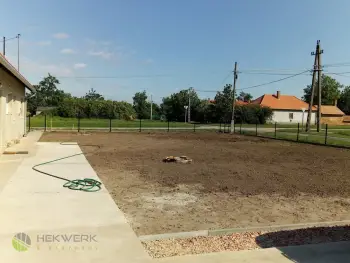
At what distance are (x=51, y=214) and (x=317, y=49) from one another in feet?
108

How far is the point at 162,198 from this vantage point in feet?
25.5

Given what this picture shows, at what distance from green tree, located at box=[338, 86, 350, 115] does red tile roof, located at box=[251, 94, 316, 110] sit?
30.7 metres

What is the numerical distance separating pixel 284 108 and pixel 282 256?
66.2 meters

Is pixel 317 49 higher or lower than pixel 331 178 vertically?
higher

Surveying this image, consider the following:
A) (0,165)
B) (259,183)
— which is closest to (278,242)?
(259,183)

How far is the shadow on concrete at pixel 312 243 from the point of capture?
4422mm

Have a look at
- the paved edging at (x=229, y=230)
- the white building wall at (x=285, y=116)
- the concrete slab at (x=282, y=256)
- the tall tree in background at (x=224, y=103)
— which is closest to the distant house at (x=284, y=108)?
the white building wall at (x=285, y=116)

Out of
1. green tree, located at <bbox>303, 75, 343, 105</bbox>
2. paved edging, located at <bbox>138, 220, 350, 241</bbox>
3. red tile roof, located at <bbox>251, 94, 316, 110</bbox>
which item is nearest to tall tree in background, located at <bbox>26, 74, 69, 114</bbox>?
red tile roof, located at <bbox>251, 94, 316, 110</bbox>

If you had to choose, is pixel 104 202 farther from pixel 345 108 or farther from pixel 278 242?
pixel 345 108

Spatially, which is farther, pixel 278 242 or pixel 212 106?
pixel 212 106

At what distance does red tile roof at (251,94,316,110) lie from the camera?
67688 mm

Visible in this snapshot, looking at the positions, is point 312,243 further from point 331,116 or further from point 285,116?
point 331,116

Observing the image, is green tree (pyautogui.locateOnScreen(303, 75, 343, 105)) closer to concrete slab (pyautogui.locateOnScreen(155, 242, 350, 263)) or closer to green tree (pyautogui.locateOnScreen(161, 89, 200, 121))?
green tree (pyautogui.locateOnScreen(161, 89, 200, 121))

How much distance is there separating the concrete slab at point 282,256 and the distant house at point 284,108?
6241 cm
